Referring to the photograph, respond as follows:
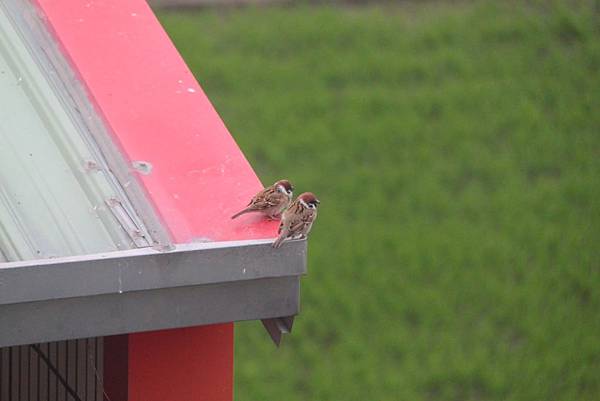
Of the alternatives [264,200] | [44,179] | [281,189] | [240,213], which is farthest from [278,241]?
[281,189]

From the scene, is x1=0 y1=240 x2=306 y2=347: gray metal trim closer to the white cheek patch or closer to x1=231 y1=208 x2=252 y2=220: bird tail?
x1=231 y1=208 x2=252 y2=220: bird tail

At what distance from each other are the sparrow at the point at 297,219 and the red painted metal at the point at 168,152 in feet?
0.22

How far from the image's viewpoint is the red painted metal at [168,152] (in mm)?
4152

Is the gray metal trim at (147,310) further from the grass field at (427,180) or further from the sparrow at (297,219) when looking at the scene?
the grass field at (427,180)

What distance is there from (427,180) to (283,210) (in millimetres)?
7102

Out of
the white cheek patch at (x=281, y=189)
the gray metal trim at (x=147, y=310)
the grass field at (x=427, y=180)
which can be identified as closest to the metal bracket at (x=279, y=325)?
the gray metal trim at (x=147, y=310)

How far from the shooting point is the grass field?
9570 mm

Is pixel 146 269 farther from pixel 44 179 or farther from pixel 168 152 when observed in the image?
pixel 168 152

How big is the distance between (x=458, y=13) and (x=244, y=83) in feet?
8.81

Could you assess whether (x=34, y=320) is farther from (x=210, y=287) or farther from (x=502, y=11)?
(x=502, y=11)

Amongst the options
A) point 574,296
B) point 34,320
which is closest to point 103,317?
point 34,320

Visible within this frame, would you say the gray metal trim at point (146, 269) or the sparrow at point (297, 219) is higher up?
the gray metal trim at point (146, 269)

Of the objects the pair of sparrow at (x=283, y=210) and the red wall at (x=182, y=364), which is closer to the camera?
the pair of sparrow at (x=283, y=210)

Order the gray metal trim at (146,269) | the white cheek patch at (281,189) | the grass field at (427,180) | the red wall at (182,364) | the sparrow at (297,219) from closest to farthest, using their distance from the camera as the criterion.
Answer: the gray metal trim at (146,269) → the sparrow at (297,219) → the red wall at (182,364) → the white cheek patch at (281,189) → the grass field at (427,180)
